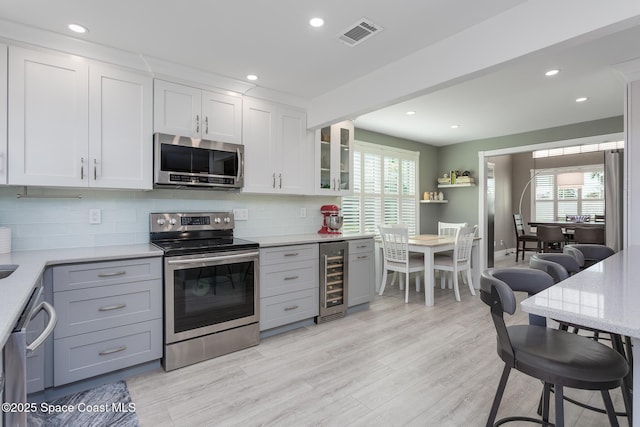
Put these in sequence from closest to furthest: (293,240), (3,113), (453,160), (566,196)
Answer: (3,113), (293,240), (453,160), (566,196)

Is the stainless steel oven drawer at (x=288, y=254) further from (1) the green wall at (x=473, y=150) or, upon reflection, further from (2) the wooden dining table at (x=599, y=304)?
(1) the green wall at (x=473, y=150)

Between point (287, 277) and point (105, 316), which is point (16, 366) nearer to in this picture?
point (105, 316)

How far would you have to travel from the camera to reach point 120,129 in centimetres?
248

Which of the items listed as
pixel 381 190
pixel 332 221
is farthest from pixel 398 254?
pixel 381 190

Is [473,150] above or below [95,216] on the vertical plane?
above

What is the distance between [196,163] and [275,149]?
850 millimetres

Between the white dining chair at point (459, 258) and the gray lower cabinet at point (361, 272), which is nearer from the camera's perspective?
the gray lower cabinet at point (361, 272)

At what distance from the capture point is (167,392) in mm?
2105

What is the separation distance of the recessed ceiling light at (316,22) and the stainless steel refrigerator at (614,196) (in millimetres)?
3476

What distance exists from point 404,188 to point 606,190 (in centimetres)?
273

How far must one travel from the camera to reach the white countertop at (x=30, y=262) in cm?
105

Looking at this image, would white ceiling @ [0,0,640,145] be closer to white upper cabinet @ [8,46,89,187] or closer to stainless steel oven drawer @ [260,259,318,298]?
white upper cabinet @ [8,46,89,187]

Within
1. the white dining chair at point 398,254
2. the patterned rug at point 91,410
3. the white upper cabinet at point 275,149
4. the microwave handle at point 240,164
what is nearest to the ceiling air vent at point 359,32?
the white upper cabinet at point 275,149

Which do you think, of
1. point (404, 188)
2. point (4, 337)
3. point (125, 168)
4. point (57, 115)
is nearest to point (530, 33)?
point (4, 337)
